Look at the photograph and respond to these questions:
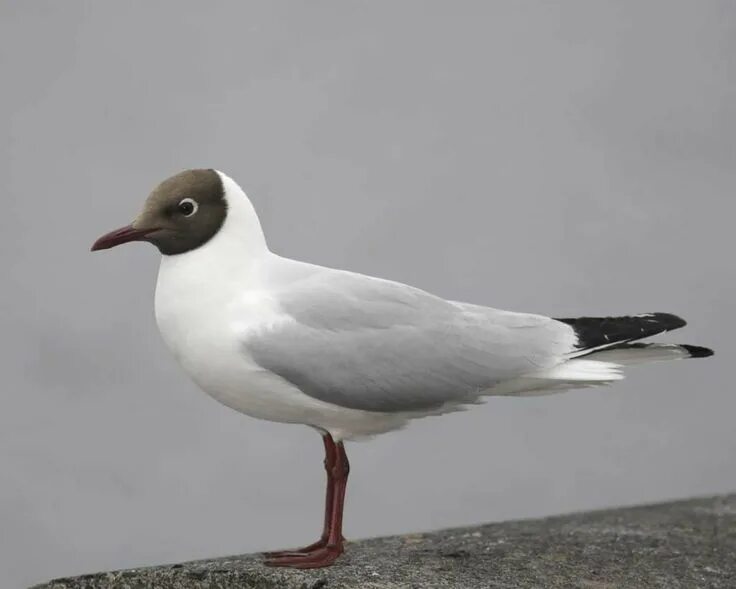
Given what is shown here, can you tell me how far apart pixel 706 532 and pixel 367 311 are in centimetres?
171

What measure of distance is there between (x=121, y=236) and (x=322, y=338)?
554 millimetres

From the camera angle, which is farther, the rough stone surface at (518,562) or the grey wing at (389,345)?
the rough stone surface at (518,562)

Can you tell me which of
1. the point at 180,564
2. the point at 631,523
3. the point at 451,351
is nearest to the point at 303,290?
the point at 451,351

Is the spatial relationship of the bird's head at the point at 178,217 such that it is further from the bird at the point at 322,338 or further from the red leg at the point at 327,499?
the red leg at the point at 327,499

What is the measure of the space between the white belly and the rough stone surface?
1.34ft

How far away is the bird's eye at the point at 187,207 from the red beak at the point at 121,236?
0.26 ft

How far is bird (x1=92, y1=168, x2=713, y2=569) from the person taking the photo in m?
3.22

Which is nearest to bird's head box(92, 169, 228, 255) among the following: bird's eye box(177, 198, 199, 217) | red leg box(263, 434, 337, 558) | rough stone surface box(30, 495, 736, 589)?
bird's eye box(177, 198, 199, 217)

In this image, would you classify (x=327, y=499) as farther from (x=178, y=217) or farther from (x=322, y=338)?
(x=178, y=217)

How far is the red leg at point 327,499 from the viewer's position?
3.47 m

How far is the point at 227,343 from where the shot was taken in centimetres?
322

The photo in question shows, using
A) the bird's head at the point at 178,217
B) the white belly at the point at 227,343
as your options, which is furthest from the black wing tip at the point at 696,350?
the bird's head at the point at 178,217

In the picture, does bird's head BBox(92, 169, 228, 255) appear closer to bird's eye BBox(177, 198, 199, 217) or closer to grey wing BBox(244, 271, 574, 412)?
bird's eye BBox(177, 198, 199, 217)

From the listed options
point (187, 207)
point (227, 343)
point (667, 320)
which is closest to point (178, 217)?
point (187, 207)
